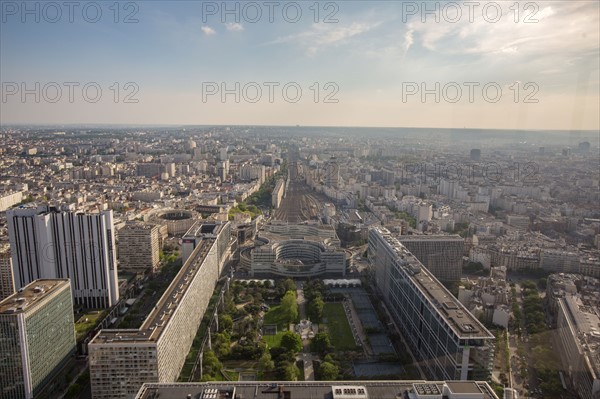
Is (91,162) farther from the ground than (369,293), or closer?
farther from the ground

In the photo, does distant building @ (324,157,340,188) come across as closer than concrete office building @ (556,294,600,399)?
No

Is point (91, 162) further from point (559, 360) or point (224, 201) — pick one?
point (559, 360)

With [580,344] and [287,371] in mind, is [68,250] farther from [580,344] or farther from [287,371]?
[580,344]

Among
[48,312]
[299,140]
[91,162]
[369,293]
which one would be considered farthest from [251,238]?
[299,140]

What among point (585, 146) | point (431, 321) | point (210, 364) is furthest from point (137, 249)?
point (585, 146)

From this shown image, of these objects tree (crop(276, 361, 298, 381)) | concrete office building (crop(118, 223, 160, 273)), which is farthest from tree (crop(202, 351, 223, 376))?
concrete office building (crop(118, 223, 160, 273))

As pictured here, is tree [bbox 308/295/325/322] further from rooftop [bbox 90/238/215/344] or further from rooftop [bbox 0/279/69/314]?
rooftop [bbox 0/279/69/314]
